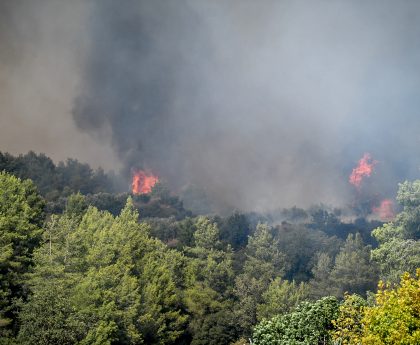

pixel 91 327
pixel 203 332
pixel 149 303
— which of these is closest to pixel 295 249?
pixel 203 332

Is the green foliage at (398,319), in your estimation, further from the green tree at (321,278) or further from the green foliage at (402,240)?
the green tree at (321,278)

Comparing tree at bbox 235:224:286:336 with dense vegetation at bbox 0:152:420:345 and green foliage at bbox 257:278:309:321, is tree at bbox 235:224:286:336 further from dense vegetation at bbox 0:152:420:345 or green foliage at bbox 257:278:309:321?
green foliage at bbox 257:278:309:321

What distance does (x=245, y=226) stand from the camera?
615 feet

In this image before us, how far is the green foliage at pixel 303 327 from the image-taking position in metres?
38.3

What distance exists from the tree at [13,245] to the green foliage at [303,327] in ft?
81.2

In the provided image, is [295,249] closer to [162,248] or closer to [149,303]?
[162,248]

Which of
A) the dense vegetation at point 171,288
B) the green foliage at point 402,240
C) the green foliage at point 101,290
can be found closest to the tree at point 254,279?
the dense vegetation at point 171,288

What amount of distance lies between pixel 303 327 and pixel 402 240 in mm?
22619

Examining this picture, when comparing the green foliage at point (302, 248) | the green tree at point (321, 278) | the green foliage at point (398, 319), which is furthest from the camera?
the green foliage at point (302, 248)

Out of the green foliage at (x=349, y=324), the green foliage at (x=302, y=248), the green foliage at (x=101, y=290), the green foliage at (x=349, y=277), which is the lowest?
the green foliage at (x=349, y=324)

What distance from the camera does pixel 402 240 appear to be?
183 feet

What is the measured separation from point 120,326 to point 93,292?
828 centimetres

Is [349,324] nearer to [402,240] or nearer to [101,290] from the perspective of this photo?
[402,240]

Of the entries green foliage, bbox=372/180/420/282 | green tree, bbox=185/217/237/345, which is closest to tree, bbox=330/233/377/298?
green tree, bbox=185/217/237/345
